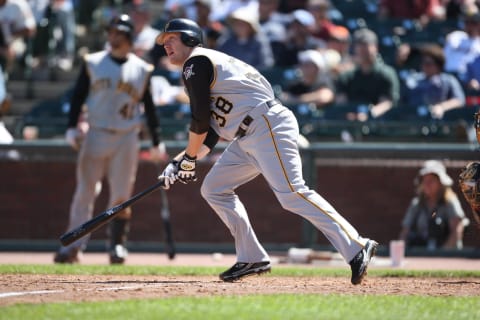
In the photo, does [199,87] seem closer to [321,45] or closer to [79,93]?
[79,93]

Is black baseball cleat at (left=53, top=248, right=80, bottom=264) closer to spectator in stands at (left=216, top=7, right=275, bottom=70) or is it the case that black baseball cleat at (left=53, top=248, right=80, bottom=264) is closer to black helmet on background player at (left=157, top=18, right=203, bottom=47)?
black helmet on background player at (left=157, top=18, right=203, bottom=47)

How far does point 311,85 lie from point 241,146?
6.51 m

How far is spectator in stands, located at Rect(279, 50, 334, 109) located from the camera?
13.9 metres

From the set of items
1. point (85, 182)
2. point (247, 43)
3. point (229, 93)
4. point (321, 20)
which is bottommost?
point (85, 182)

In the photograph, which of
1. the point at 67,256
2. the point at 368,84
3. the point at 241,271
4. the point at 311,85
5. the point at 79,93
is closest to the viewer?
the point at 241,271

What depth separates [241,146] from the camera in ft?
25.4

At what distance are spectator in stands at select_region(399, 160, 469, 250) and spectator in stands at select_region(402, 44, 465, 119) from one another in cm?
153

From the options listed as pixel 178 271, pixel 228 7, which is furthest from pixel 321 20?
pixel 178 271

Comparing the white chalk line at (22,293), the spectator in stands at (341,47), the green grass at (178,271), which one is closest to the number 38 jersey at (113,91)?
the green grass at (178,271)

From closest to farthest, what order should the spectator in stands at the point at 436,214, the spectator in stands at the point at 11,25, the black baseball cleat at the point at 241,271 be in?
the black baseball cleat at the point at 241,271 → the spectator in stands at the point at 436,214 → the spectator in stands at the point at 11,25

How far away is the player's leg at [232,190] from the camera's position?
7.85m

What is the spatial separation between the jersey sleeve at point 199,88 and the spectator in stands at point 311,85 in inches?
245

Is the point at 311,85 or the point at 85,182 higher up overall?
the point at 311,85

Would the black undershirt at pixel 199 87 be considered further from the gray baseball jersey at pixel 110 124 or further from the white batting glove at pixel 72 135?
the white batting glove at pixel 72 135
